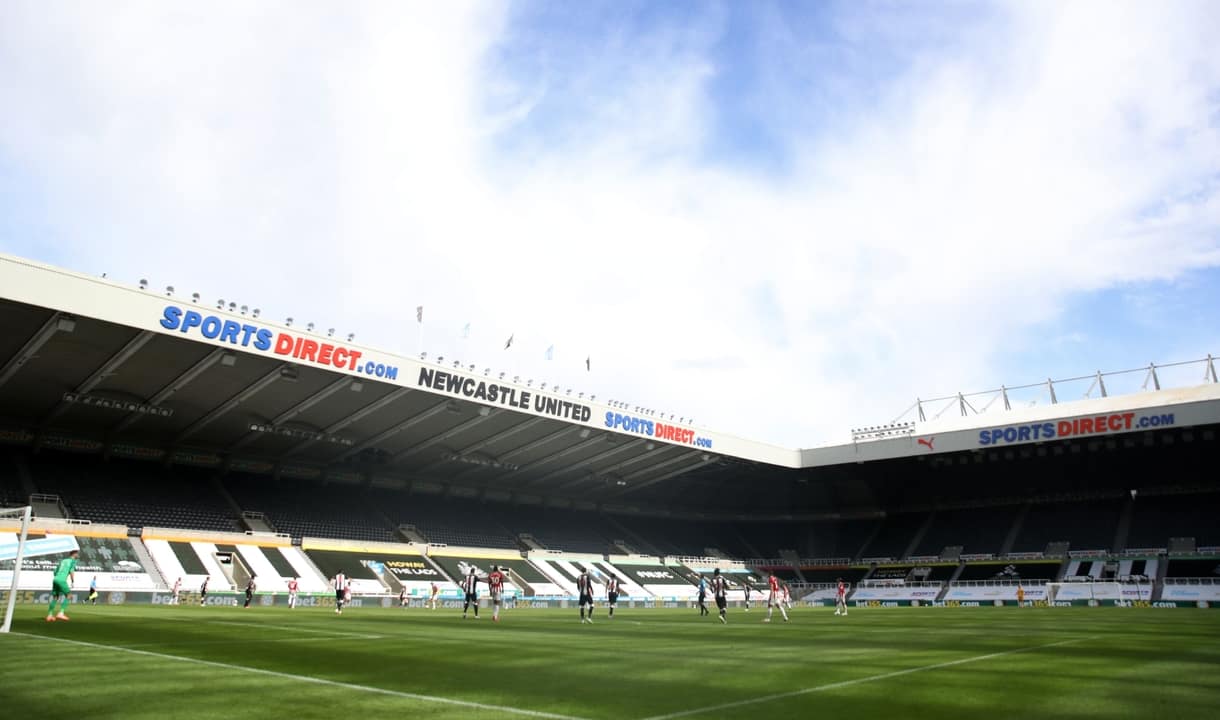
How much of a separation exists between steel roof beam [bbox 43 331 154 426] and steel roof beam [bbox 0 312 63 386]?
272 cm

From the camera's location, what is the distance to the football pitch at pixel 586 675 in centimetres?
805

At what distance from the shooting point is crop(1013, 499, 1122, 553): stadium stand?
60.9 m

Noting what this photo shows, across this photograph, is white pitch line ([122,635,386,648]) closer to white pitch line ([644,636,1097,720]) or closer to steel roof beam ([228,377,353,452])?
white pitch line ([644,636,1097,720])

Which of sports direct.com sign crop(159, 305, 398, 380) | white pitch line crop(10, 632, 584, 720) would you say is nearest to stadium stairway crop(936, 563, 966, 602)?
sports direct.com sign crop(159, 305, 398, 380)

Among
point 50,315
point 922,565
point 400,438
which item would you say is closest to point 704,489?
point 922,565

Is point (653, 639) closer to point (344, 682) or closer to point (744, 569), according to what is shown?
point (344, 682)

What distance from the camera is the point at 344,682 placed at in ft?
32.4

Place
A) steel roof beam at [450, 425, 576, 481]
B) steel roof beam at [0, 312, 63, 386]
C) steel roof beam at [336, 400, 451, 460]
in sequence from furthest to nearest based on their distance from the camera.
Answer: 1. steel roof beam at [450, 425, 576, 481]
2. steel roof beam at [336, 400, 451, 460]
3. steel roof beam at [0, 312, 63, 386]

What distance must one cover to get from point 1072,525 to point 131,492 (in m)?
68.4

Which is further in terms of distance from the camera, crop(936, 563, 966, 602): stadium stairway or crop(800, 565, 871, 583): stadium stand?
crop(800, 565, 871, 583): stadium stand

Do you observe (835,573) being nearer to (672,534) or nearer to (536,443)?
(672,534)

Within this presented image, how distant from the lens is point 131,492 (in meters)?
47.1

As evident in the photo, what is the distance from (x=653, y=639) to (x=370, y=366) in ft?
86.5

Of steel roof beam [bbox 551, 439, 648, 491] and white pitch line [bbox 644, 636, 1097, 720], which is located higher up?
steel roof beam [bbox 551, 439, 648, 491]
